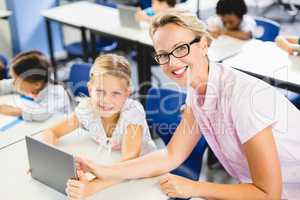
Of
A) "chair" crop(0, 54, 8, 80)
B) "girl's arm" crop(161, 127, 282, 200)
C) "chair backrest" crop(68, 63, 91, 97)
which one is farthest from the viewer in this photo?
"chair" crop(0, 54, 8, 80)

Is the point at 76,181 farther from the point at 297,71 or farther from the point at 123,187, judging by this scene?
the point at 297,71

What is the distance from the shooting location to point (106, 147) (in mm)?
1976

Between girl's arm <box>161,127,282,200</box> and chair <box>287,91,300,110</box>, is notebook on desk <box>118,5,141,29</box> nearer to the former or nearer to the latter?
chair <box>287,91,300,110</box>

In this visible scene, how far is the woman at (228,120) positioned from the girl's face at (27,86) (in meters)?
1.06

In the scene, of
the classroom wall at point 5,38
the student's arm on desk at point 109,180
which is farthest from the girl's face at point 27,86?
the classroom wall at point 5,38

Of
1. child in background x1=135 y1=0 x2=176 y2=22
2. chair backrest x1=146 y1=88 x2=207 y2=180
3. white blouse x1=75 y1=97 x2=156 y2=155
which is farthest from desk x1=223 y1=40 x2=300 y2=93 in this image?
white blouse x1=75 y1=97 x2=156 y2=155

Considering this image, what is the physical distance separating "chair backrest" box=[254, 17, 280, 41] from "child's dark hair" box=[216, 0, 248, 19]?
200 millimetres

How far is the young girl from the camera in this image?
2.36 metres

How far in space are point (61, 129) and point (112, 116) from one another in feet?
0.83

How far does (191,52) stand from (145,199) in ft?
1.84

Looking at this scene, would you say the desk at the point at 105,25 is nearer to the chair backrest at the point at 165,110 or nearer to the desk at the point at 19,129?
the chair backrest at the point at 165,110

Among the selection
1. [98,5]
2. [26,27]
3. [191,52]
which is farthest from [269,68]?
[26,27]

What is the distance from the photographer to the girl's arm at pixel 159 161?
167 centimetres

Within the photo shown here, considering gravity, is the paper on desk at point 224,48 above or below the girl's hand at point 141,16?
below
